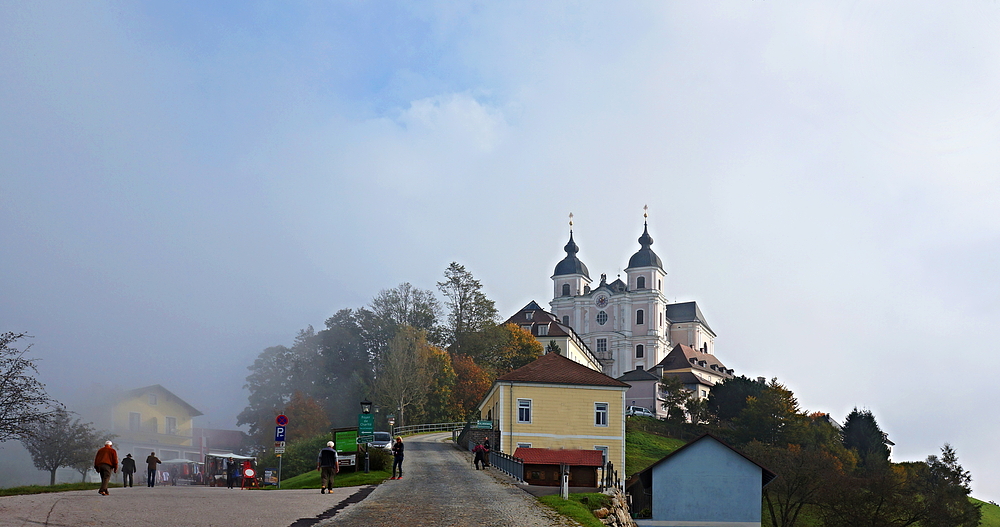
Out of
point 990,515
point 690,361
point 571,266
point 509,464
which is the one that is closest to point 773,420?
point 990,515

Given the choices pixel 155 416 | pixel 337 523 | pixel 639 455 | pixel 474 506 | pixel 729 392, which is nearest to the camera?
pixel 337 523

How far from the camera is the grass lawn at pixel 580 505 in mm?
18114

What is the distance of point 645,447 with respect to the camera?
70000mm

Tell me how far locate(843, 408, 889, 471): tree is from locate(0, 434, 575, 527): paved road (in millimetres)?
65445

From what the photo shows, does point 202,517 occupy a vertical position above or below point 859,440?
above

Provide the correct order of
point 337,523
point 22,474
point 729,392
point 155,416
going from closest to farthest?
point 337,523 < point 22,474 < point 155,416 < point 729,392

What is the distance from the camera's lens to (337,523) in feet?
48.4

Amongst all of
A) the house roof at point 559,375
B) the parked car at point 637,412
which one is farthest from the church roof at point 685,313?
the house roof at point 559,375

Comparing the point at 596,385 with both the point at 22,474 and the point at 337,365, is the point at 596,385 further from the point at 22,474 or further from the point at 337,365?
the point at 337,365

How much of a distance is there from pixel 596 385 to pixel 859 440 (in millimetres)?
48073

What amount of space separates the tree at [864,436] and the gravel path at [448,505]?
195 ft

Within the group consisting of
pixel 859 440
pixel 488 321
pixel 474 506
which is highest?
pixel 488 321

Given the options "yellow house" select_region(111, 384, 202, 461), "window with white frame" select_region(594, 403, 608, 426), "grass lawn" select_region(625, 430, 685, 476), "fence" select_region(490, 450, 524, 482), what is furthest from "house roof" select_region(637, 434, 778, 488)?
"yellow house" select_region(111, 384, 202, 461)

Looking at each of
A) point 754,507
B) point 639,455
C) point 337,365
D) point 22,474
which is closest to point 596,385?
point 754,507
